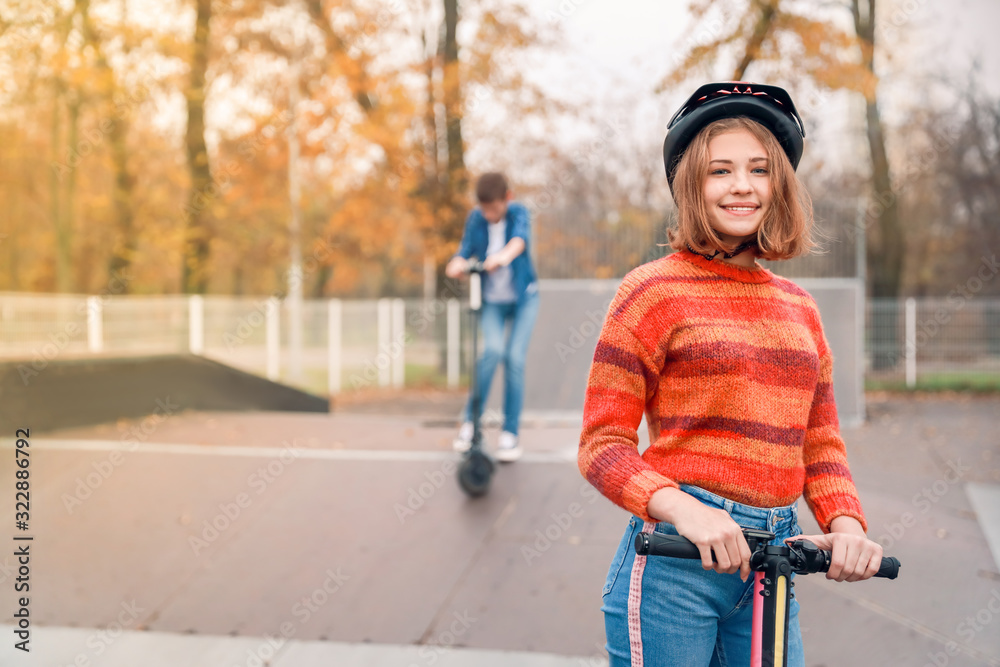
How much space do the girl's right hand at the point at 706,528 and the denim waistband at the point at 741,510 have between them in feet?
0.23

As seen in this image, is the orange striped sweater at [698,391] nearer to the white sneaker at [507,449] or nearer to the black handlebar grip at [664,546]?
the black handlebar grip at [664,546]

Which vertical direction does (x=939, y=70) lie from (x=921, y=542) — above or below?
above

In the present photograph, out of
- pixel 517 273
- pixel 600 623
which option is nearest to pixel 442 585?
pixel 600 623

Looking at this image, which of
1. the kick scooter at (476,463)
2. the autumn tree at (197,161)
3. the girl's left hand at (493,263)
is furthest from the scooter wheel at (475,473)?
the autumn tree at (197,161)

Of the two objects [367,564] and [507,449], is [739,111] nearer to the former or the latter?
[367,564]

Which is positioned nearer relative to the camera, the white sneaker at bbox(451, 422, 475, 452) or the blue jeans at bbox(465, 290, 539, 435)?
the blue jeans at bbox(465, 290, 539, 435)

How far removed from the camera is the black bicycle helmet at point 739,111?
1564 millimetres

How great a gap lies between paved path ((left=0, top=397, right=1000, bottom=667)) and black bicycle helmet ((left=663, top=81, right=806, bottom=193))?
231 cm

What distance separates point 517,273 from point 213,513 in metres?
2.32

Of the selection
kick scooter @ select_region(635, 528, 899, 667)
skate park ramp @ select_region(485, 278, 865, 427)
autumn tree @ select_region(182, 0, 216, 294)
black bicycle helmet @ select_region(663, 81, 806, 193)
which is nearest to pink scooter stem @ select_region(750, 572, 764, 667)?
kick scooter @ select_region(635, 528, 899, 667)

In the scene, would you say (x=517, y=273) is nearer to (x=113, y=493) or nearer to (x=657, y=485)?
(x=113, y=493)

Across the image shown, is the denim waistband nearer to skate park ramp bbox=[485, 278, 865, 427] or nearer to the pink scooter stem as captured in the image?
the pink scooter stem

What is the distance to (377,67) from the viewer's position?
15031 millimetres

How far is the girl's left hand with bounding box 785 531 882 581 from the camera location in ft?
4.58
